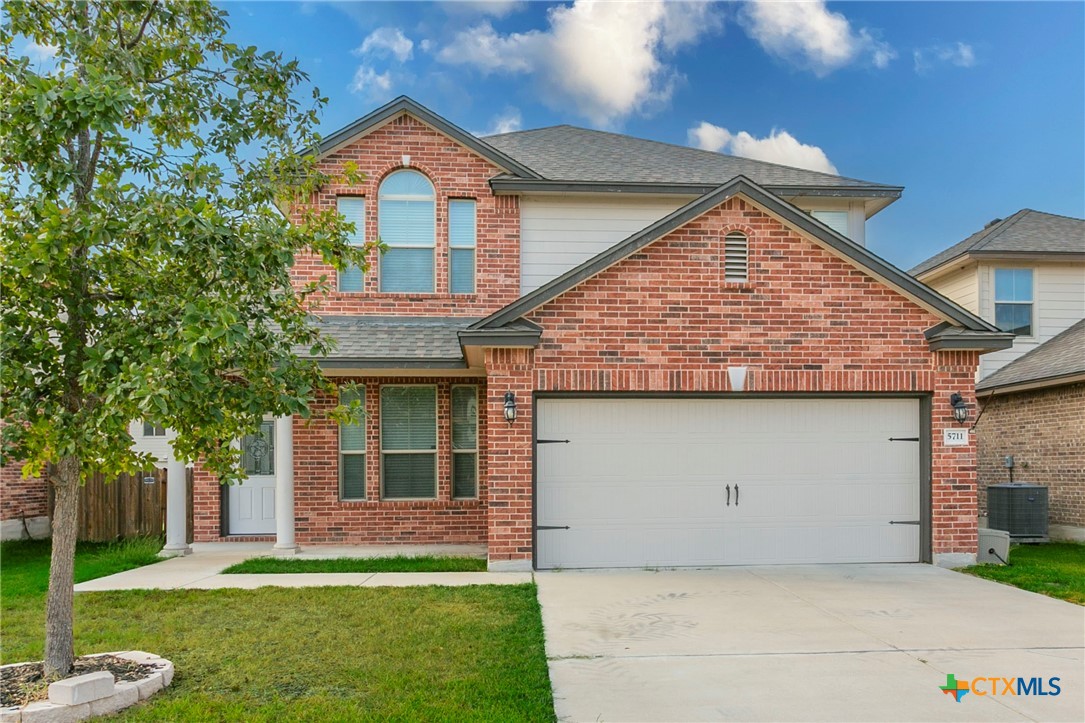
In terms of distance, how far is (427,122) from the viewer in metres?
12.5

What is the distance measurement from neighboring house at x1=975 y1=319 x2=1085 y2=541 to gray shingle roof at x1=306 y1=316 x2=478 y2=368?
879 cm

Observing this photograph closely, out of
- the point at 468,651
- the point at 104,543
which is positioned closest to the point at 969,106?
the point at 468,651

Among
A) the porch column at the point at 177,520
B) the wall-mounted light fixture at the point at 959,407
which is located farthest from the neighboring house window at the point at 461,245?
the wall-mounted light fixture at the point at 959,407

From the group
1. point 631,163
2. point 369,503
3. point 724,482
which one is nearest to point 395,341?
point 369,503

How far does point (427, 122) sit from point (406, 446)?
5330mm

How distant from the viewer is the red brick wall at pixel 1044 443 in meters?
12.7

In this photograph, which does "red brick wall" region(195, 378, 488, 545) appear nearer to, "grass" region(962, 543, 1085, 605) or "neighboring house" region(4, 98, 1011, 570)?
"neighboring house" region(4, 98, 1011, 570)

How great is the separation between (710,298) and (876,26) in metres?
13.0

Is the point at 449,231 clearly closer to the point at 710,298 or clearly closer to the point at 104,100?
the point at 710,298

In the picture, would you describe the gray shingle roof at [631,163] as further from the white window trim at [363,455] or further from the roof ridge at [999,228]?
the white window trim at [363,455]

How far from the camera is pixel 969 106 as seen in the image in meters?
22.0

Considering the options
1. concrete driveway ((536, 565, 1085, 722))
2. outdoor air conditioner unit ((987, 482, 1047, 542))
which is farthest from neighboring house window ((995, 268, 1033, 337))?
concrete driveway ((536, 565, 1085, 722))

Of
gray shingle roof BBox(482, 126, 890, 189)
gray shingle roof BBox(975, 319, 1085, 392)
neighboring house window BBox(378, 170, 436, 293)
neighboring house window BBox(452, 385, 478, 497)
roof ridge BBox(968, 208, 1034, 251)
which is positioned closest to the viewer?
neighboring house window BBox(452, 385, 478, 497)

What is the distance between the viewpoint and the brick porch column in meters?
9.41
